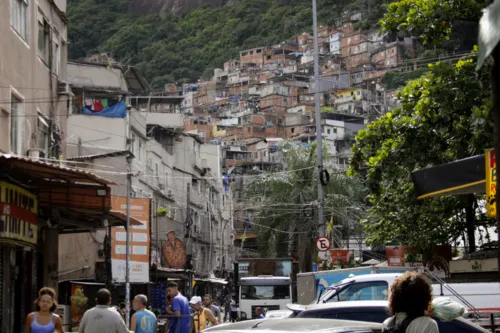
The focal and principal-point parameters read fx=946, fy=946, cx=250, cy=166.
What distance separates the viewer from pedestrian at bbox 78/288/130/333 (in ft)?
38.4

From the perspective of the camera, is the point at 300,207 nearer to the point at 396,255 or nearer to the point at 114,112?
the point at 114,112

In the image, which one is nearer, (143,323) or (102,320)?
(102,320)

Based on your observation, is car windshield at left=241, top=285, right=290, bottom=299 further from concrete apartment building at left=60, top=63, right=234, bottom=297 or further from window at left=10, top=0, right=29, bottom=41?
window at left=10, top=0, right=29, bottom=41

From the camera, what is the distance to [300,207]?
51.7m

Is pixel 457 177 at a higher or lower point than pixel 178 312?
higher

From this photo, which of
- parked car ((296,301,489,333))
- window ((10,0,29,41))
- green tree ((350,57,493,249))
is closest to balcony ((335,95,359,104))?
window ((10,0,29,41))

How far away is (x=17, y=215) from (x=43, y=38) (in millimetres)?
7947

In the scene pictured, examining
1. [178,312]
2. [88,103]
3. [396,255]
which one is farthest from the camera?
[88,103]

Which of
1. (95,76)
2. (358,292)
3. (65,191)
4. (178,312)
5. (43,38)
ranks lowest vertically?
(178,312)

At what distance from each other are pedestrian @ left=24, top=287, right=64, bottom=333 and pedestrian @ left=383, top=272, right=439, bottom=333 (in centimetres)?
636

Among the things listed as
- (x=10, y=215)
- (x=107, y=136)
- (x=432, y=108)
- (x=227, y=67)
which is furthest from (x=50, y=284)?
(x=227, y=67)

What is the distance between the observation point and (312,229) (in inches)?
2003

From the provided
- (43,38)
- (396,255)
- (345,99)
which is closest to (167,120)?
(396,255)

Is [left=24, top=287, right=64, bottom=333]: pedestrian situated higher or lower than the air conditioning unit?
lower
